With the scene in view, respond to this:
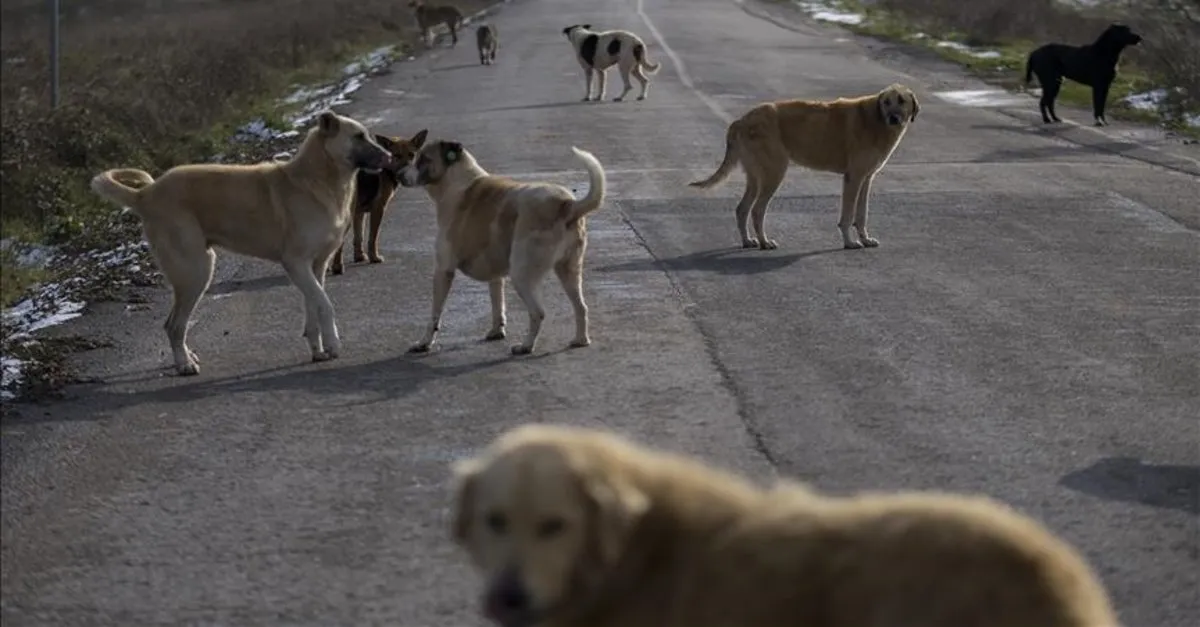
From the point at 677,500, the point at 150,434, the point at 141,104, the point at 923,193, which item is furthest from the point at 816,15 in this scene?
the point at 677,500

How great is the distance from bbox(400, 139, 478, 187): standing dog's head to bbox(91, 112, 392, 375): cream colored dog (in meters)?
0.19

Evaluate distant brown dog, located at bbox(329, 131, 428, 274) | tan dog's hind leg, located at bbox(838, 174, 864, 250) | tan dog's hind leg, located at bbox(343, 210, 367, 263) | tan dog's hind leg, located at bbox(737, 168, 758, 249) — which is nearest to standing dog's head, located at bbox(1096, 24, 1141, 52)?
tan dog's hind leg, located at bbox(838, 174, 864, 250)

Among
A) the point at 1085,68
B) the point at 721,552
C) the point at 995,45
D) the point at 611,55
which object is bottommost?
the point at 995,45

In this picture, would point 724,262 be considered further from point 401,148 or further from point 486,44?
point 486,44

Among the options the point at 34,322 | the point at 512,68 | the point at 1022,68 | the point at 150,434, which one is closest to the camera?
the point at 150,434

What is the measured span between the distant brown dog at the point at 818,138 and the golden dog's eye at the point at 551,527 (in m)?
11.3

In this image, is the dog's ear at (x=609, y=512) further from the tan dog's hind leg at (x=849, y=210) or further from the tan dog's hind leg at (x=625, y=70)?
the tan dog's hind leg at (x=625, y=70)

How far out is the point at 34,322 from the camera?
1205cm

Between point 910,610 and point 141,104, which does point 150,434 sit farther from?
point 141,104

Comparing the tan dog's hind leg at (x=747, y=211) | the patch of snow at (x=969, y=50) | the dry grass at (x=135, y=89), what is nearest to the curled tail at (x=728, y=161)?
the tan dog's hind leg at (x=747, y=211)

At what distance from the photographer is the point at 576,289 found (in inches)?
428

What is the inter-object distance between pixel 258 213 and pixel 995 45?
31.0 metres

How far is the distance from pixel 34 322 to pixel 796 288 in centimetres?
496

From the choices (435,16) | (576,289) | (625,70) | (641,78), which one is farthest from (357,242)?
(435,16)
